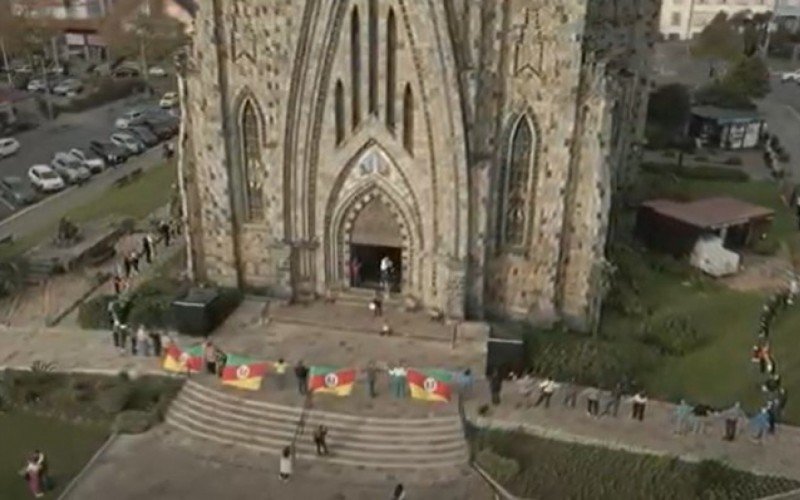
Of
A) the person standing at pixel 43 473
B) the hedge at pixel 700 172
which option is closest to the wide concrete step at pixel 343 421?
the person standing at pixel 43 473

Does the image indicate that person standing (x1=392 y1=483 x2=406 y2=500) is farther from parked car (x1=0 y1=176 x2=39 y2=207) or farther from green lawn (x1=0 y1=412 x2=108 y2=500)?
parked car (x1=0 y1=176 x2=39 y2=207)

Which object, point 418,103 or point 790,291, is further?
point 790,291

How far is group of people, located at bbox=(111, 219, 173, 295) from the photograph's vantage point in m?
38.4

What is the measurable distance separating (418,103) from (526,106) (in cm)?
410

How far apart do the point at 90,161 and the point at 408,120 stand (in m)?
35.7

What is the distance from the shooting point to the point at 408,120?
33500 millimetres

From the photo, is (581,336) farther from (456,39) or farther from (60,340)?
(60,340)

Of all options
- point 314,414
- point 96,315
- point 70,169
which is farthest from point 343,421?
point 70,169

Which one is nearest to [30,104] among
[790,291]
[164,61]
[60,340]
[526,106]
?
[164,61]

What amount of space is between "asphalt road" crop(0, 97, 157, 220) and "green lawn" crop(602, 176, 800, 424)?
3955cm

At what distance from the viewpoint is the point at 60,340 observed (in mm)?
34875

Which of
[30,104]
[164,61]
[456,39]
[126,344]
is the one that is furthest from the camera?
[164,61]

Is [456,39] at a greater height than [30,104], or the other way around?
[456,39]

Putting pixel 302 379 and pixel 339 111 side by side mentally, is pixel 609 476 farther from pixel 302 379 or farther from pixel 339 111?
pixel 339 111
